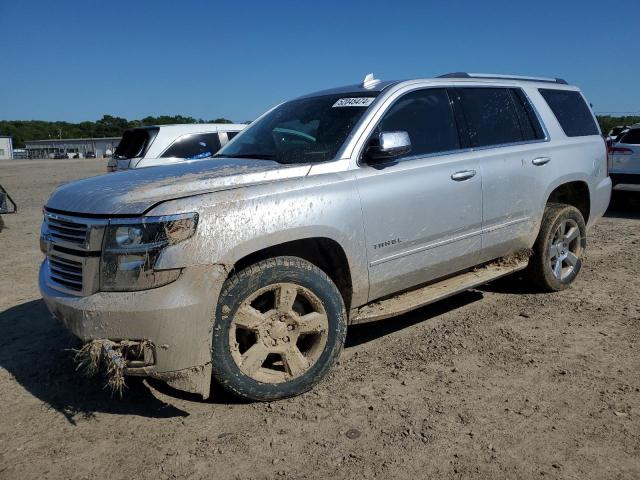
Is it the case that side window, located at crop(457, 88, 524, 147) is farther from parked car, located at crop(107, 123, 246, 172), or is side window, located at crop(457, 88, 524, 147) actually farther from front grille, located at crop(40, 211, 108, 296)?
parked car, located at crop(107, 123, 246, 172)

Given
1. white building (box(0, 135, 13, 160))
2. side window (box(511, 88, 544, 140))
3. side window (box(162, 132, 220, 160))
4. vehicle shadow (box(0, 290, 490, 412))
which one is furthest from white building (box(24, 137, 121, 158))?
side window (box(511, 88, 544, 140))

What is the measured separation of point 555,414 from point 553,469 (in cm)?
53

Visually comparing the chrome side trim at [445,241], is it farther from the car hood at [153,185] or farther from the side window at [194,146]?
the side window at [194,146]

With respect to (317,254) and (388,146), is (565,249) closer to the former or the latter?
(388,146)

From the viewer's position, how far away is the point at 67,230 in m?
3.03

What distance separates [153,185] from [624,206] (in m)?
11.1

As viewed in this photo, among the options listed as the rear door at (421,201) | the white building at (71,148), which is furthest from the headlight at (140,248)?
the white building at (71,148)

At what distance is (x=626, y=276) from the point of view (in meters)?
5.75

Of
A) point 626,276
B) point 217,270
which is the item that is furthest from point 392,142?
point 626,276

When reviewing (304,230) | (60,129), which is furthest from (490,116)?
(60,129)

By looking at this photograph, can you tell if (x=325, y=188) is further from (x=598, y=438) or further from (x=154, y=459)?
(x=598, y=438)

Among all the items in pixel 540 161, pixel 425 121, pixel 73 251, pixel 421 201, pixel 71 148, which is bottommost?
pixel 71 148

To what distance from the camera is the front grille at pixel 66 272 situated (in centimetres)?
295

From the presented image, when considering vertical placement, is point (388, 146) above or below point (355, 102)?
below
